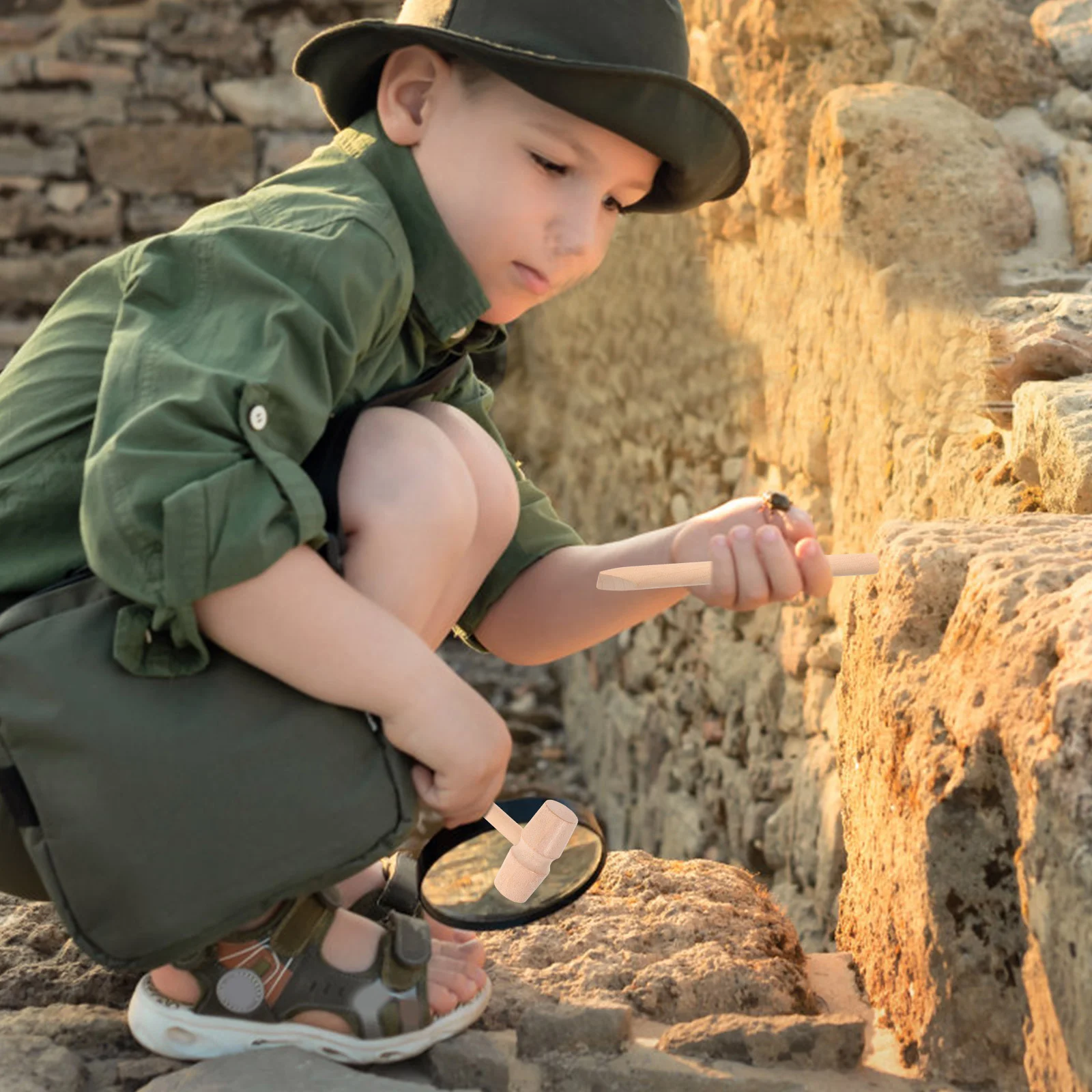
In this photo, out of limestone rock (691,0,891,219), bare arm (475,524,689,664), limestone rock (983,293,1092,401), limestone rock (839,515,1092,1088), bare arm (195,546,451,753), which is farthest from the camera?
limestone rock (691,0,891,219)

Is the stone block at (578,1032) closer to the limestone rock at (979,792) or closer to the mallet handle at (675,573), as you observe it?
the limestone rock at (979,792)

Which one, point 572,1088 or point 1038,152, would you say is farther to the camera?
point 1038,152

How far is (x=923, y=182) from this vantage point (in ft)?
6.59

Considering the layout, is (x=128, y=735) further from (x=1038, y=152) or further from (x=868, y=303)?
(x=1038, y=152)

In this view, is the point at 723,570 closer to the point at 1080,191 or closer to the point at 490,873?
the point at 490,873

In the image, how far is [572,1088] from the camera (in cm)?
111

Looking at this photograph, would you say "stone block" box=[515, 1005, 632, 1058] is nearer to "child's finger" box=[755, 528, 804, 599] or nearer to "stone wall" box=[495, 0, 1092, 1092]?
"stone wall" box=[495, 0, 1092, 1092]

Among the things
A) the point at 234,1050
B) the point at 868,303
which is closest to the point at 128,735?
the point at 234,1050

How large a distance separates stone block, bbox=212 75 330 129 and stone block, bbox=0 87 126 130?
301mm

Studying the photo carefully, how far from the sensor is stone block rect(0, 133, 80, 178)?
12.9 feet

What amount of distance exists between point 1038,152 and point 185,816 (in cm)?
167

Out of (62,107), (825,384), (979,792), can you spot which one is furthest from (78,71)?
(979,792)

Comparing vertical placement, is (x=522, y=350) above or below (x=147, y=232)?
below

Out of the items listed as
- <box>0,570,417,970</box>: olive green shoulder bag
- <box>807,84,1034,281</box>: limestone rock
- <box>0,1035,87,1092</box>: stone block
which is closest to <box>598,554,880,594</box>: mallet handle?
<box>0,570,417,970</box>: olive green shoulder bag
